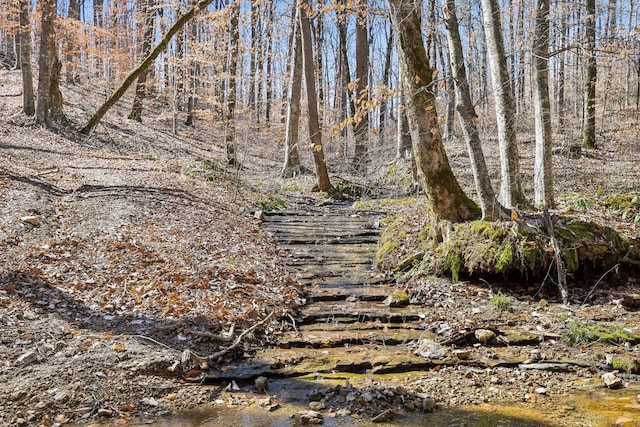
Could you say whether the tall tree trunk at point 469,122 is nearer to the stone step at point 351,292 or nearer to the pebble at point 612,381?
the stone step at point 351,292

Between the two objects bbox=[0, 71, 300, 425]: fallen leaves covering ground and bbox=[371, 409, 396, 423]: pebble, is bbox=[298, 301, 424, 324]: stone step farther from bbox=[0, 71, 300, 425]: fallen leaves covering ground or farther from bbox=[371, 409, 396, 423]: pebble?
bbox=[371, 409, 396, 423]: pebble

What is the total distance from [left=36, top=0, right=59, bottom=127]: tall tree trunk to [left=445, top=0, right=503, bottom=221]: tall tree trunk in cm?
1276

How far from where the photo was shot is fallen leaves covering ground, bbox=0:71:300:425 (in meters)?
4.10

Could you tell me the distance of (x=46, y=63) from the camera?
14.4 meters

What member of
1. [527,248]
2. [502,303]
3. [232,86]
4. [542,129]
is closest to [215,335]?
[502,303]

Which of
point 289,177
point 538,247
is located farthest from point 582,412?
point 289,177

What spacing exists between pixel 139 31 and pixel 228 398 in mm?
30234

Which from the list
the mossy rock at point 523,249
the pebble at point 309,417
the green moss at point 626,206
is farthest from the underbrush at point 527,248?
the pebble at point 309,417

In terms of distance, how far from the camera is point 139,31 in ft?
95.0

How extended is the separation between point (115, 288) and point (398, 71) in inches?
308

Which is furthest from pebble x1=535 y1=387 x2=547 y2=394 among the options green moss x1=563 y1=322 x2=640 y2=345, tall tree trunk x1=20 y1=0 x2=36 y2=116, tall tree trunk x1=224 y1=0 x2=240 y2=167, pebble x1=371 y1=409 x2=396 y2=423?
tall tree trunk x1=20 y1=0 x2=36 y2=116

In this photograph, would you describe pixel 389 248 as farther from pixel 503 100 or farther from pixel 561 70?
pixel 561 70

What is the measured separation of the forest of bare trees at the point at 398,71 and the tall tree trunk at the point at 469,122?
0.02 meters

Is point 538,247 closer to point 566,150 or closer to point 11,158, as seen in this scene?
point 566,150
